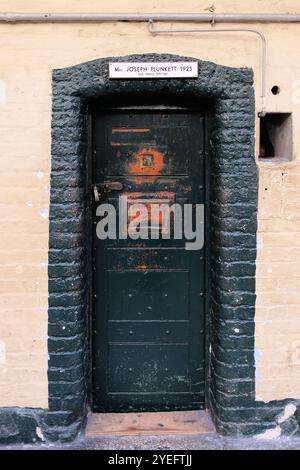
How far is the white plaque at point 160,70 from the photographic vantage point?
370 centimetres

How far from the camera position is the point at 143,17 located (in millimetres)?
3691

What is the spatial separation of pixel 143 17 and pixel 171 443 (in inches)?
127

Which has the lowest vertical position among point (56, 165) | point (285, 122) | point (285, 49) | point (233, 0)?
point (56, 165)

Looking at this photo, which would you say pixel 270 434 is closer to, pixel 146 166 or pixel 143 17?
pixel 146 166

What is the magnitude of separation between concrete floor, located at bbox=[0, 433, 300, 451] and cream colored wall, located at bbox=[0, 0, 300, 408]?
34 centimetres

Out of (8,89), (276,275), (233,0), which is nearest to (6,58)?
(8,89)

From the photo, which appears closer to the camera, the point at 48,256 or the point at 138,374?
the point at 48,256

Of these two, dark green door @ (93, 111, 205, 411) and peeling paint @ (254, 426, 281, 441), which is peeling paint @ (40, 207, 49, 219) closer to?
dark green door @ (93, 111, 205, 411)

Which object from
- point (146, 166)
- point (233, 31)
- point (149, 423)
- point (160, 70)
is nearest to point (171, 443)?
point (149, 423)

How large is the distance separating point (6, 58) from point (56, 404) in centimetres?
266

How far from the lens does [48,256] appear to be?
3.80 metres

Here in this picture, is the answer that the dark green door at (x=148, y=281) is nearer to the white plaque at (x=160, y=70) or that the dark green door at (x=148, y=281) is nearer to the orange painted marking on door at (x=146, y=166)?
the orange painted marking on door at (x=146, y=166)

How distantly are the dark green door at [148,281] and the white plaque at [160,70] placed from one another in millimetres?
365

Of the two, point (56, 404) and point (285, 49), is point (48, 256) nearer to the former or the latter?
point (56, 404)
